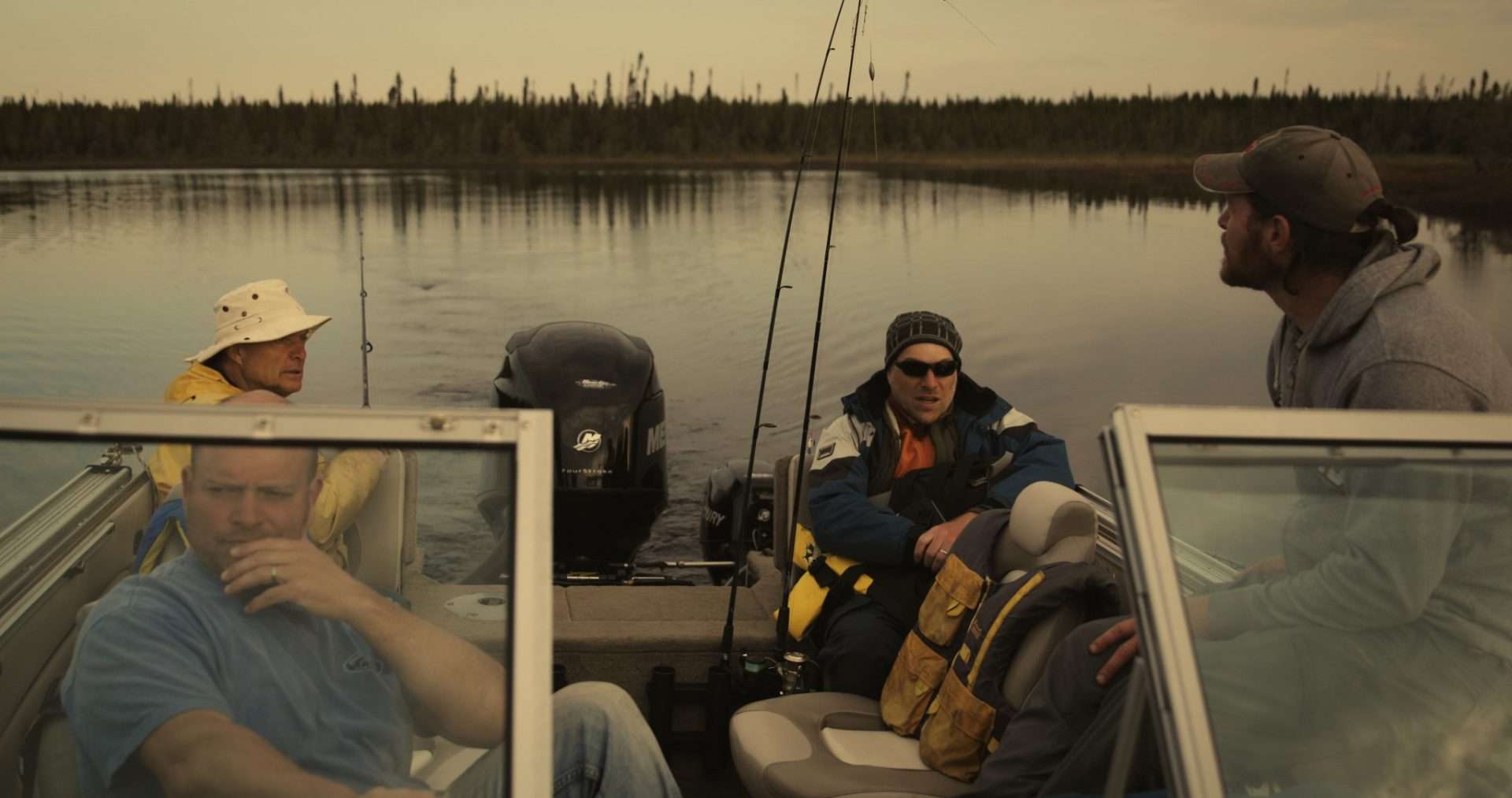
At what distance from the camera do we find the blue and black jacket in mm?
3816

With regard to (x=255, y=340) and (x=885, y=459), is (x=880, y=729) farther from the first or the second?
(x=255, y=340)

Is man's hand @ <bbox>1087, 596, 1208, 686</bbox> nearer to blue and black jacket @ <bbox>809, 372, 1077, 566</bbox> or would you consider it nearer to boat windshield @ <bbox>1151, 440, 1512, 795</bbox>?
boat windshield @ <bbox>1151, 440, 1512, 795</bbox>

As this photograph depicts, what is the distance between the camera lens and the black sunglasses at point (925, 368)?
3.96 metres

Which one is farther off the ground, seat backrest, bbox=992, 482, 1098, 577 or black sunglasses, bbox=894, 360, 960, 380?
black sunglasses, bbox=894, 360, 960, 380

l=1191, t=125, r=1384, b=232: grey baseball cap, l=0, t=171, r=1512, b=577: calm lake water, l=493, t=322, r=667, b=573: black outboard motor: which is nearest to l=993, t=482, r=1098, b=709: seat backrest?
l=1191, t=125, r=1384, b=232: grey baseball cap

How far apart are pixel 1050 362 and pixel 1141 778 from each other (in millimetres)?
10553

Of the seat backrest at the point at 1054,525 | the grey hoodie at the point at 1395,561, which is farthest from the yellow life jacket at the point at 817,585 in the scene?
the grey hoodie at the point at 1395,561

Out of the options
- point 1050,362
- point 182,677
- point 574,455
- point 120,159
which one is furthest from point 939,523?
point 120,159

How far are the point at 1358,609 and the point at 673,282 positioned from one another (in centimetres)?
1168

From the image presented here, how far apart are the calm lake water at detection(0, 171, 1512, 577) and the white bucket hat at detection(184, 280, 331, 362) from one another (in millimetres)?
5197

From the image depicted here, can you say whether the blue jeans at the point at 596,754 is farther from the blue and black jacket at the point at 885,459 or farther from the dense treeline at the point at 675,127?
the dense treeline at the point at 675,127

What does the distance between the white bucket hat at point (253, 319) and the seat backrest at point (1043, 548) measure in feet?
5.54

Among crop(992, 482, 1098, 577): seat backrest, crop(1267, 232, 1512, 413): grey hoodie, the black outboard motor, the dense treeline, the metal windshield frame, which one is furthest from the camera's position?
the dense treeline

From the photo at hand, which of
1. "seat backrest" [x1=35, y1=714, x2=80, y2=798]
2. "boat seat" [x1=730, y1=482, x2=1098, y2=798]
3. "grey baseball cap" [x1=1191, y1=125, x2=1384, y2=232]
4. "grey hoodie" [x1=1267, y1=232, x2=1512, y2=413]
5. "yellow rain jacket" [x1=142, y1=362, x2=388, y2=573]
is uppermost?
"grey baseball cap" [x1=1191, y1=125, x2=1384, y2=232]
